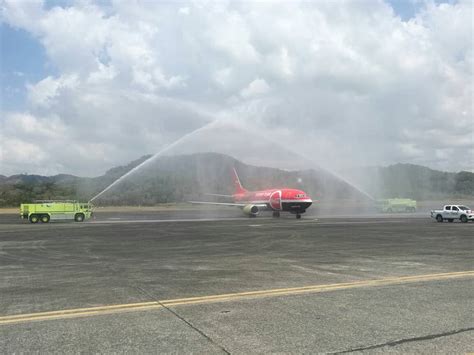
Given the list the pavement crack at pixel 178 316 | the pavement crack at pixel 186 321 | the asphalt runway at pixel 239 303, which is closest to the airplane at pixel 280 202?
the asphalt runway at pixel 239 303

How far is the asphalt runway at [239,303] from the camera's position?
6102mm

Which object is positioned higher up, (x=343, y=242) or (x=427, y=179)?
(x=427, y=179)

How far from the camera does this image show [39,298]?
29.7 ft

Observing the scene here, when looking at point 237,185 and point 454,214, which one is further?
point 237,185

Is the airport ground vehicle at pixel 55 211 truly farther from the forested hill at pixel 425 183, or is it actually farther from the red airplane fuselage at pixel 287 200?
the forested hill at pixel 425 183

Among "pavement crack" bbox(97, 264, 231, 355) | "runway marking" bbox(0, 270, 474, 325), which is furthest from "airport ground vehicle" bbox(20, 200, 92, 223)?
"runway marking" bbox(0, 270, 474, 325)

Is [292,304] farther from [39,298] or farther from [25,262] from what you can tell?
[25,262]

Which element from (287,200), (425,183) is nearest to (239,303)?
(287,200)

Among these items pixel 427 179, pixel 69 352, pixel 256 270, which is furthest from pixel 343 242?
Answer: pixel 427 179

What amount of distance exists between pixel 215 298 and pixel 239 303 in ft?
2.31

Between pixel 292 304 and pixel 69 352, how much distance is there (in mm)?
4276

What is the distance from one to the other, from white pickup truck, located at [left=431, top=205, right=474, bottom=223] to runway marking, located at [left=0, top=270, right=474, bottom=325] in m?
35.1

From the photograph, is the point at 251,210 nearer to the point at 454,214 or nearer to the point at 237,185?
the point at 237,185

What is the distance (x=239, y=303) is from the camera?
8469mm
